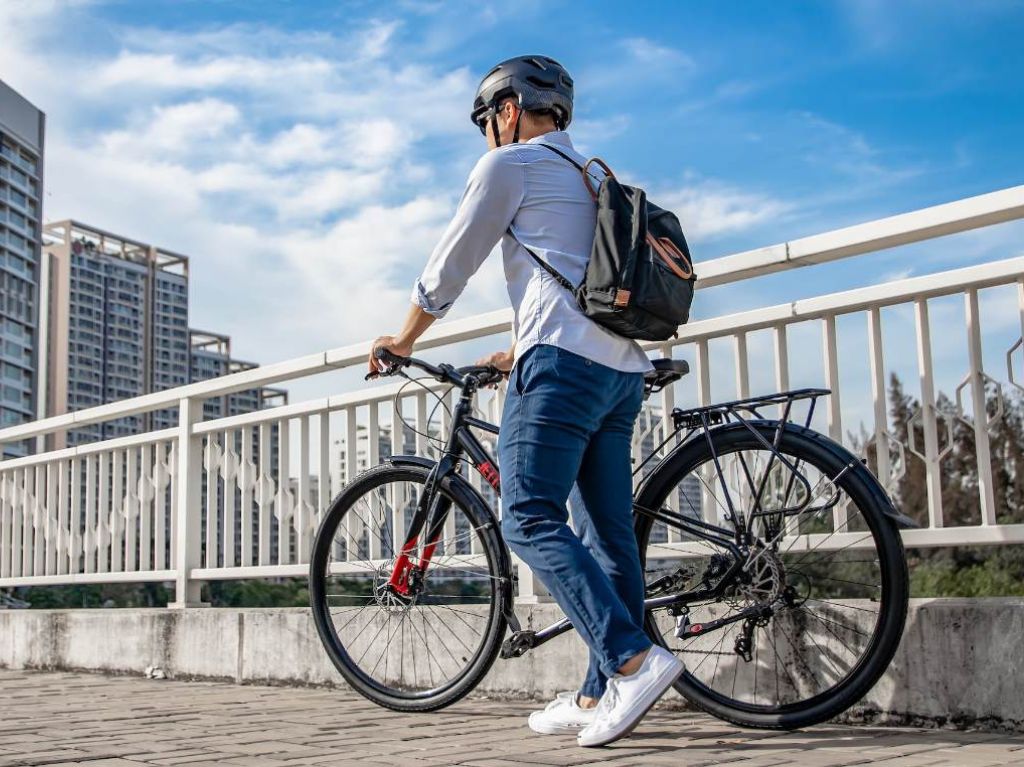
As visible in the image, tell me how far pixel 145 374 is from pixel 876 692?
6022 inches

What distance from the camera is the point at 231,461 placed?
6.23m

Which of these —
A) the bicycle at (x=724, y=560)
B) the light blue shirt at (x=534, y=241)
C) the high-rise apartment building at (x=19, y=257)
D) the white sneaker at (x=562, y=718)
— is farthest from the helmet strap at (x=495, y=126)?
the high-rise apartment building at (x=19, y=257)

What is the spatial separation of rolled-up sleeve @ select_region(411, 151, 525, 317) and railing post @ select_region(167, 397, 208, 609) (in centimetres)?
325

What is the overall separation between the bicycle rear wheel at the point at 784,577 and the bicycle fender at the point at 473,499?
48 cm

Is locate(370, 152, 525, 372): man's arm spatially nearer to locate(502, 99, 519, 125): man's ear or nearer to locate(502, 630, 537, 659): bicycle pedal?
locate(502, 99, 519, 125): man's ear

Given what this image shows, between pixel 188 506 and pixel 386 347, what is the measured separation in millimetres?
3009

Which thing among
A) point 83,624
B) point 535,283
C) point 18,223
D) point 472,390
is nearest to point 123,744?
point 472,390

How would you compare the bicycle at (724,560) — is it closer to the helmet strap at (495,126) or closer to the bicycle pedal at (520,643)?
the bicycle pedal at (520,643)

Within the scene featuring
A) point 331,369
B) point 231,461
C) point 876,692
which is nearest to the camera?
point 876,692

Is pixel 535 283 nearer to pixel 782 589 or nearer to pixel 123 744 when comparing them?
pixel 782 589

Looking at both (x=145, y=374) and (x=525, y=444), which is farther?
(x=145, y=374)

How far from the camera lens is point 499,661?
4535 millimetres

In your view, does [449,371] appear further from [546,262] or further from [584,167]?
[584,167]

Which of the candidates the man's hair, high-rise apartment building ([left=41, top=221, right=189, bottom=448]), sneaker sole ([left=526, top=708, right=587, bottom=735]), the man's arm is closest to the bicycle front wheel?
sneaker sole ([left=526, top=708, right=587, bottom=735])
